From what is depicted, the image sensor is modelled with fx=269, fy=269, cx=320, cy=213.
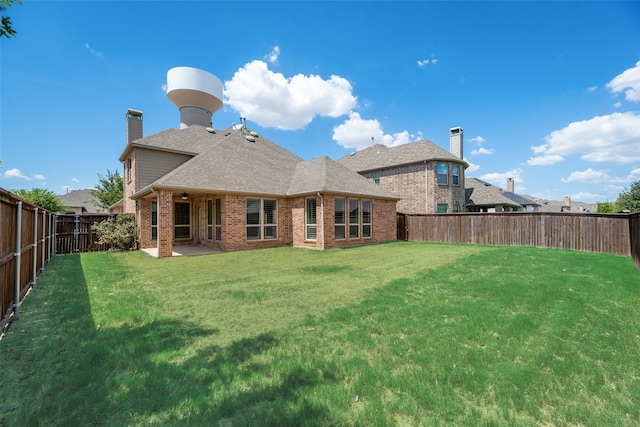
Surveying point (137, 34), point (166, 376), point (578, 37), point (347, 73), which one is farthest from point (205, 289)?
point (578, 37)

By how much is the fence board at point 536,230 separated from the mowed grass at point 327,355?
24.5 feet

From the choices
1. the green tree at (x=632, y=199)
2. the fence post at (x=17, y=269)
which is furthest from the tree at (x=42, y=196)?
the green tree at (x=632, y=199)

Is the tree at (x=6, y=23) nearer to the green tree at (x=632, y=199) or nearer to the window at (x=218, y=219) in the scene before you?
the window at (x=218, y=219)

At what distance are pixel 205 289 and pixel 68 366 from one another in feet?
10.4

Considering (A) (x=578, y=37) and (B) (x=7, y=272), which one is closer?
(B) (x=7, y=272)

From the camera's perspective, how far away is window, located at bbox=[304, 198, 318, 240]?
45.5ft

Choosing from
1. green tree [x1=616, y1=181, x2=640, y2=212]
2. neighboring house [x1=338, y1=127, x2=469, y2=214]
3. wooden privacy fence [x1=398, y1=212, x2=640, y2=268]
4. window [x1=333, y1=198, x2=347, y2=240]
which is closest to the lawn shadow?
window [x1=333, y1=198, x2=347, y2=240]

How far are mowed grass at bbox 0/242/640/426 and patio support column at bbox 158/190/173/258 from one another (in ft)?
15.7

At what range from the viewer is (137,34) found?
10.5 m

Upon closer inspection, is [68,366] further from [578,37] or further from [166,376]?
[578,37]

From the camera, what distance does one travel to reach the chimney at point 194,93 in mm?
20594

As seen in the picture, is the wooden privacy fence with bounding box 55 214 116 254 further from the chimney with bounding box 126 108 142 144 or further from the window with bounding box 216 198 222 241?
the chimney with bounding box 126 108 142 144

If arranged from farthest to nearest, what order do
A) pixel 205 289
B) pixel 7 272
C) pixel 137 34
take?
1. pixel 137 34
2. pixel 205 289
3. pixel 7 272

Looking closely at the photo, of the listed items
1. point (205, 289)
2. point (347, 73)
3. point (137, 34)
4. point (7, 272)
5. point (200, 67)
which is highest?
point (200, 67)
